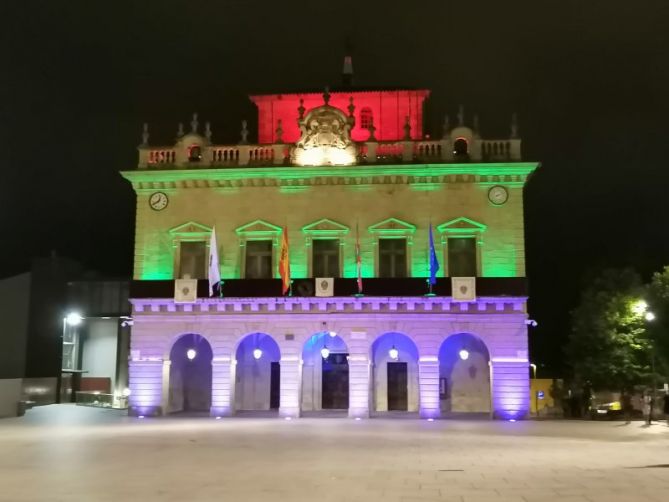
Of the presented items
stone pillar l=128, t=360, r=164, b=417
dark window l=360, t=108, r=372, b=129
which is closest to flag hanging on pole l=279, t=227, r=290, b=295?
stone pillar l=128, t=360, r=164, b=417

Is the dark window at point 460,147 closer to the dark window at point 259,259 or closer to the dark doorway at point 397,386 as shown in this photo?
the dark window at point 259,259

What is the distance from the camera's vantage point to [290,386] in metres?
31.2

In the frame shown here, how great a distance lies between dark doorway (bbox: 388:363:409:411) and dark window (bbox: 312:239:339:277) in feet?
18.9

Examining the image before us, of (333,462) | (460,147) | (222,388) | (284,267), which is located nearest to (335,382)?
(222,388)

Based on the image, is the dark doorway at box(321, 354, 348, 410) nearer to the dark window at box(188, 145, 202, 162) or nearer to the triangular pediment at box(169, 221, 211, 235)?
the triangular pediment at box(169, 221, 211, 235)

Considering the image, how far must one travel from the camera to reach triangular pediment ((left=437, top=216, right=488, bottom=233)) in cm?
3172

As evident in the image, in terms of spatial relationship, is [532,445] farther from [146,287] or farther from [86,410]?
[86,410]

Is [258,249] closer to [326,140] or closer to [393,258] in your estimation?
[326,140]

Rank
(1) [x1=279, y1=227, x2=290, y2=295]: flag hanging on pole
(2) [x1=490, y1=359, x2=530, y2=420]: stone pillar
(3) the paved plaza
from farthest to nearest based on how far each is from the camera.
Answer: (1) [x1=279, y1=227, x2=290, y2=295]: flag hanging on pole
(2) [x1=490, y1=359, x2=530, y2=420]: stone pillar
(3) the paved plaza

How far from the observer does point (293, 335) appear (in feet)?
103

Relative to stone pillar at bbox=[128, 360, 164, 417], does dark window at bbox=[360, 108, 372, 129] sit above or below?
above

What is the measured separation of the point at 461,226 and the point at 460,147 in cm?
375

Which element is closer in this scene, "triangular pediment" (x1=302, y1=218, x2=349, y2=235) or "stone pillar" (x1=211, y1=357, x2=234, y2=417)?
"stone pillar" (x1=211, y1=357, x2=234, y2=417)

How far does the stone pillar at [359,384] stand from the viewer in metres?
30.9
